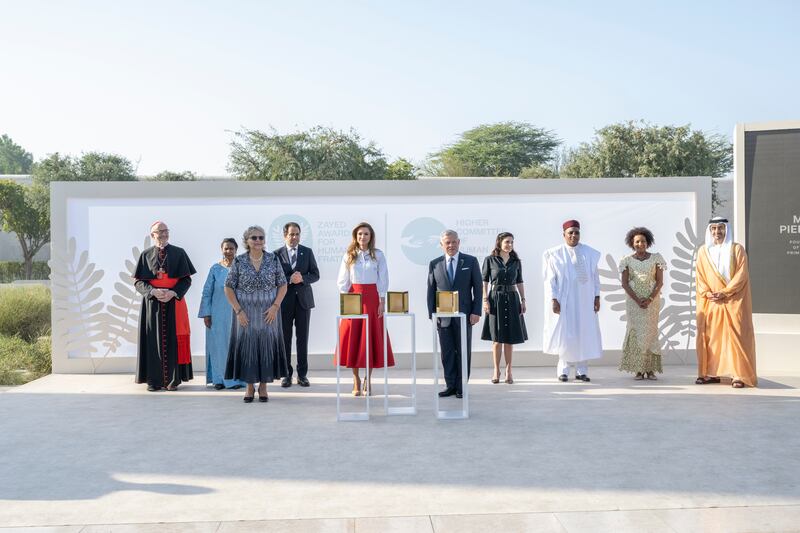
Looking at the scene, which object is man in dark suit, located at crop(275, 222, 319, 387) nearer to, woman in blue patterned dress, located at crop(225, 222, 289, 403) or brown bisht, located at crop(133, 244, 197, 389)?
woman in blue patterned dress, located at crop(225, 222, 289, 403)

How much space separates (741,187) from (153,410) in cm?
755

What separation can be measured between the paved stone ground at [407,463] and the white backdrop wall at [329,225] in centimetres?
201

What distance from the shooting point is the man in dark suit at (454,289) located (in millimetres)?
8102

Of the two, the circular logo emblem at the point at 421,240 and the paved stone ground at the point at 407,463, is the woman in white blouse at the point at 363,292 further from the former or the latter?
the circular logo emblem at the point at 421,240

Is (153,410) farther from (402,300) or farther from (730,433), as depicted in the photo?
(730,433)

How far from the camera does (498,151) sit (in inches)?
2219

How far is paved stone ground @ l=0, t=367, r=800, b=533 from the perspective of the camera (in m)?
4.48

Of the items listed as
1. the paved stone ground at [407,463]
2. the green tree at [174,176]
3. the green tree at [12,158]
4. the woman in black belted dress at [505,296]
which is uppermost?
the green tree at [12,158]

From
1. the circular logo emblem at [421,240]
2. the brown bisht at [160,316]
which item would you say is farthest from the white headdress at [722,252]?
the brown bisht at [160,316]

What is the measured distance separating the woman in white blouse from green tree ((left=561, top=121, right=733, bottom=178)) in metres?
32.1

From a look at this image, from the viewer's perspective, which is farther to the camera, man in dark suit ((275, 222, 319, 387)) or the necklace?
man in dark suit ((275, 222, 319, 387))

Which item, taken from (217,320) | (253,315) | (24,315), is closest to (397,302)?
(253,315)

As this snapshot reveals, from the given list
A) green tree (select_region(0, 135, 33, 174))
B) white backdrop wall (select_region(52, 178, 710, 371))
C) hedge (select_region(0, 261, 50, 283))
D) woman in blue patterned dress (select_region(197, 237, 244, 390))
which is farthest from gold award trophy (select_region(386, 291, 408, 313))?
green tree (select_region(0, 135, 33, 174))

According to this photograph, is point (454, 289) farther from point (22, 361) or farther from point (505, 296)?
point (22, 361)
